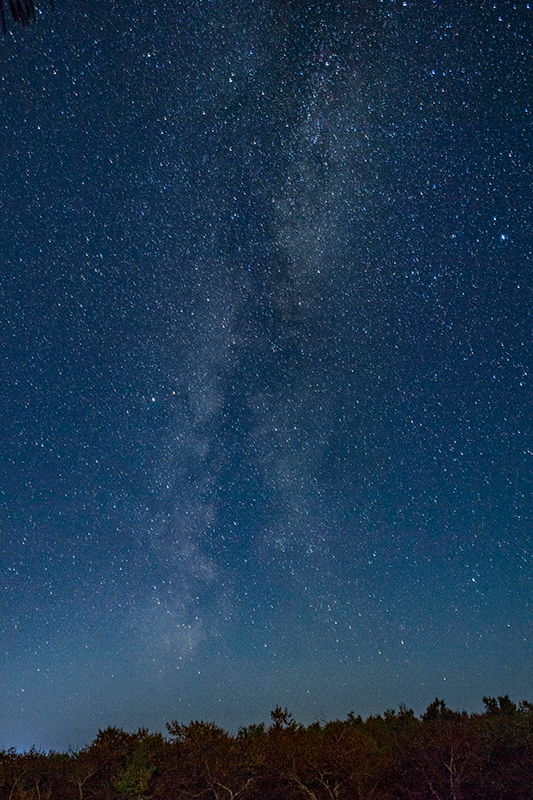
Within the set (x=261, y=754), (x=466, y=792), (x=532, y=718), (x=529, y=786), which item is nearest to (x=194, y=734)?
(x=261, y=754)

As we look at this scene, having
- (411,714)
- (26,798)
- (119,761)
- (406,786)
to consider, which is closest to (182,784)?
(119,761)

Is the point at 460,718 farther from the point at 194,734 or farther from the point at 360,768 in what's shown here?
the point at 194,734

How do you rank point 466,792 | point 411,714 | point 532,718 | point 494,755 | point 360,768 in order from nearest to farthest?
point 360,768 → point 466,792 → point 494,755 → point 532,718 → point 411,714

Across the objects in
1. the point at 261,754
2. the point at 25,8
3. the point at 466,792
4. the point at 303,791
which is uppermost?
the point at 25,8

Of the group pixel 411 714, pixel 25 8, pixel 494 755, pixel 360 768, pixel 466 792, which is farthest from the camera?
pixel 411 714

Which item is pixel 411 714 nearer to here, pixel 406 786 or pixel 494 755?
pixel 494 755

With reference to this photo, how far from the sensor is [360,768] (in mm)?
21484

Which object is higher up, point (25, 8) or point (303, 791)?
point (25, 8)

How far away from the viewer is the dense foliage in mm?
21719

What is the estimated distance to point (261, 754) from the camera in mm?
21828

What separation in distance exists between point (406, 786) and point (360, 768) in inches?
223

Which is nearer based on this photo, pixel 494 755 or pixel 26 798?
pixel 26 798

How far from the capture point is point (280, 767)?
22062mm

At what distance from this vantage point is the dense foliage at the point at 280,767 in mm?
21719
